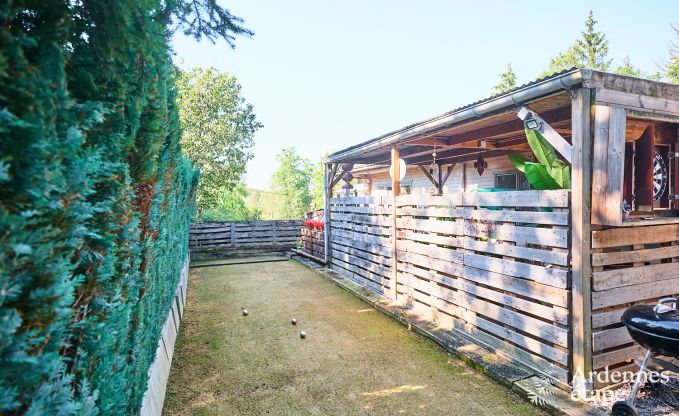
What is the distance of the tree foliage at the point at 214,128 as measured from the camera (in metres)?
17.4

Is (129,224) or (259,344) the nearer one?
(129,224)

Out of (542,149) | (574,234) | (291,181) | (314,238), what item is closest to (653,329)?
(574,234)

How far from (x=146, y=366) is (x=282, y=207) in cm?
3139

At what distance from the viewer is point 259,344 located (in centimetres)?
472

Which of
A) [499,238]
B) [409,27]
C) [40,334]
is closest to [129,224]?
[40,334]

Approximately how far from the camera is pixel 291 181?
114ft

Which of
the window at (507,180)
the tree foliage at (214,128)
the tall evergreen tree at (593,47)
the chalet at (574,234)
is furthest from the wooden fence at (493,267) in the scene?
the tall evergreen tree at (593,47)

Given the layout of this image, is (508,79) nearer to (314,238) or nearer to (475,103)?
(314,238)

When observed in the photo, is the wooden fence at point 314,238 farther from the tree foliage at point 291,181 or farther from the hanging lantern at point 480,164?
the tree foliage at point 291,181

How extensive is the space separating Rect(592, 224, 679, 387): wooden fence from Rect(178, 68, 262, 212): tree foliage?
1720 centimetres

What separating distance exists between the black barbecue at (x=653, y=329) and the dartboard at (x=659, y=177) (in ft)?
4.16

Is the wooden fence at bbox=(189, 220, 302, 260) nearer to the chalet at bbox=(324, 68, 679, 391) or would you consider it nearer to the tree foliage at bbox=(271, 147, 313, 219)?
the chalet at bbox=(324, 68, 679, 391)

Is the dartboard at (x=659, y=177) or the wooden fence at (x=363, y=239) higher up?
the dartboard at (x=659, y=177)

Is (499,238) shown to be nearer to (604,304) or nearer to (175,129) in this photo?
(604,304)
